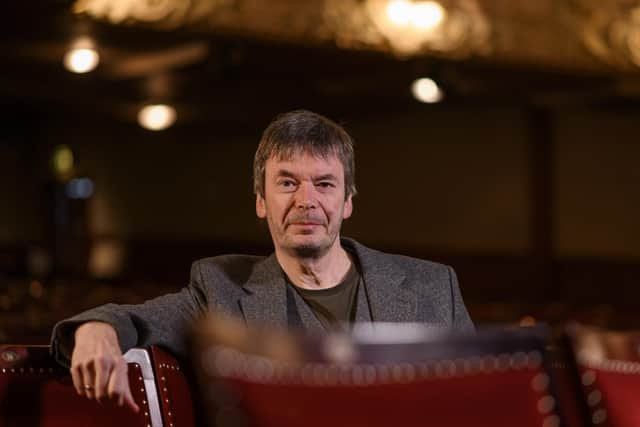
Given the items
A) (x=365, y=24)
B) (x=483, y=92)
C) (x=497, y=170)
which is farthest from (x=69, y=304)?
(x=497, y=170)

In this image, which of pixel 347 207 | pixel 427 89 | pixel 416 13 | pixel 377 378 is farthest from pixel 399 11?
pixel 377 378

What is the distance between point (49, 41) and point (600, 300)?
20.3 ft

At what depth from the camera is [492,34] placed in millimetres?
7891

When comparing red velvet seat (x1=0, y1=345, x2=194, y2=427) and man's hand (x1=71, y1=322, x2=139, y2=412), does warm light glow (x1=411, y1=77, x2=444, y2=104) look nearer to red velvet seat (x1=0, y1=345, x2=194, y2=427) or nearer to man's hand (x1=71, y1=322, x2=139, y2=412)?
red velvet seat (x1=0, y1=345, x2=194, y2=427)

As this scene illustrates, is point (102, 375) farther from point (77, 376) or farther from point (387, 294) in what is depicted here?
point (387, 294)

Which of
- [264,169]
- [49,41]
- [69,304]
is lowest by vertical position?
[264,169]

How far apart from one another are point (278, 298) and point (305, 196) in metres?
0.26

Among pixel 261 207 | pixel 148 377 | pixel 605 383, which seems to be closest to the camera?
pixel 605 383

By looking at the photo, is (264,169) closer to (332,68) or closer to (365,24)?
(365,24)

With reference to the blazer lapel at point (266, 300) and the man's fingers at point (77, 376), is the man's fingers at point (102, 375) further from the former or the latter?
the blazer lapel at point (266, 300)

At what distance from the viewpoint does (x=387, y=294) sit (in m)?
2.49

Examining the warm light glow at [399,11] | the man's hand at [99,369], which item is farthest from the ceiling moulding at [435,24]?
the man's hand at [99,369]

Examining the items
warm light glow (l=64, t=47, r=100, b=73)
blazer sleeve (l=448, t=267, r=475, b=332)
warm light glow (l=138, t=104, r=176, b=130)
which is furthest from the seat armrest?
warm light glow (l=138, t=104, r=176, b=130)

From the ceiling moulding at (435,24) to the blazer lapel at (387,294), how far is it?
4.15 meters
